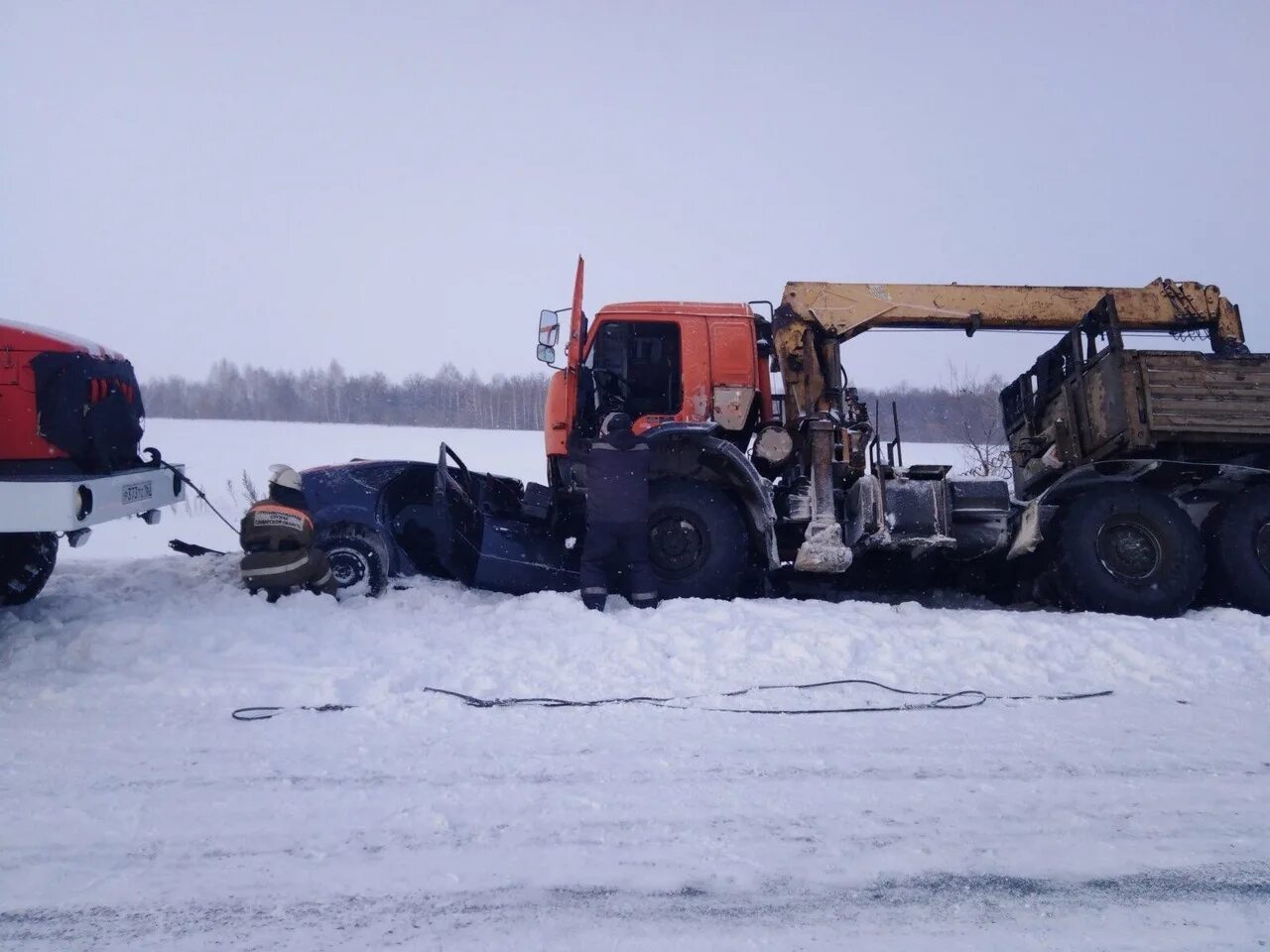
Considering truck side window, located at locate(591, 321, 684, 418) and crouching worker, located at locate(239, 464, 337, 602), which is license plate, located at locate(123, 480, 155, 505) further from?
truck side window, located at locate(591, 321, 684, 418)

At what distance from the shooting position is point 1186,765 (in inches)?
140

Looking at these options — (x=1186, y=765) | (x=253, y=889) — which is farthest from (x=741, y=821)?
(x=1186, y=765)

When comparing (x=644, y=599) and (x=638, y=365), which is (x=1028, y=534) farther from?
(x=638, y=365)

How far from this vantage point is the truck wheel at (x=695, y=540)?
661 centimetres

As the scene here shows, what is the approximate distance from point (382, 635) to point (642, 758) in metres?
2.45

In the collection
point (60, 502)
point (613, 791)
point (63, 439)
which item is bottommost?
point (613, 791)

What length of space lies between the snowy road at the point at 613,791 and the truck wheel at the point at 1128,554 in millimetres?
1039

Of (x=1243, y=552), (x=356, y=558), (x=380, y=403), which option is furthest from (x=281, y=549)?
(x=380, y=403)

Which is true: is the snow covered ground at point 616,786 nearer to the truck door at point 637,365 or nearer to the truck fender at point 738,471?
the truck fender at point 738,471

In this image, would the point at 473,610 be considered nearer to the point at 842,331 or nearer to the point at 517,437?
the point at 842,331

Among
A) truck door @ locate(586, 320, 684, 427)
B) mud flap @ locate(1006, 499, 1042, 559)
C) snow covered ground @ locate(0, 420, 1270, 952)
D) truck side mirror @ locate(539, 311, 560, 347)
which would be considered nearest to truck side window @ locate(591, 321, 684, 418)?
truck door @ locate(586, 320, 684, 427)

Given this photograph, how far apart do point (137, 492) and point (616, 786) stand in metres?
4.41

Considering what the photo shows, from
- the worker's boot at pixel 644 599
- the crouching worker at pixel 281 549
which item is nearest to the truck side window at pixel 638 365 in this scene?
the worker's boot at pixel 644 599

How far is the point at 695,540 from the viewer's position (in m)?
6.70
